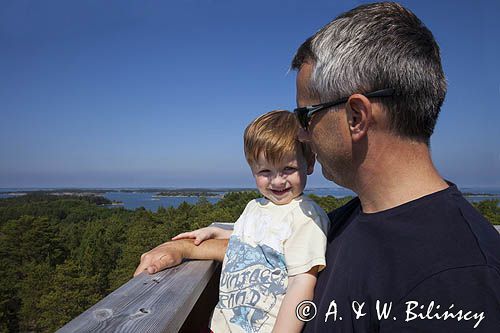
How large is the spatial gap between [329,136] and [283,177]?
0.46 meters

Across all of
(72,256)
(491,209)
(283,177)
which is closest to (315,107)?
(283,177)

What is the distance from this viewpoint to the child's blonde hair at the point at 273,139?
1917 millimetres

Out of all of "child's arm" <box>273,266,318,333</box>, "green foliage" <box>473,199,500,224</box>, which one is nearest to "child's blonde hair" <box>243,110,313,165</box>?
"child's arm" <box>273,266,318,333</box>

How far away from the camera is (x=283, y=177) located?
6.37 feet

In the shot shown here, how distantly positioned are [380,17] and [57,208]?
8803 cm

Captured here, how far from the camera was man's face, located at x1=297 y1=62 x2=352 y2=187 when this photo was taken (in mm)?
1481

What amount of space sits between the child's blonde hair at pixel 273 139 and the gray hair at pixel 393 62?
1.68 feet

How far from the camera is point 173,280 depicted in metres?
1.71

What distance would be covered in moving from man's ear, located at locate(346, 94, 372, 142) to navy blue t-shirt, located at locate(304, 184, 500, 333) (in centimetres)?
29

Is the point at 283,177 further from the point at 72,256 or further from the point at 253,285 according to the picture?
the point at 72,256

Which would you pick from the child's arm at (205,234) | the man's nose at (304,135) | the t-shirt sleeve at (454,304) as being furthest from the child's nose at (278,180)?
the t-shirt sleeve at (454,304)

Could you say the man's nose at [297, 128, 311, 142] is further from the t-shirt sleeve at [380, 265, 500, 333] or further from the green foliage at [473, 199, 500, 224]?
the green foliage at [473, 199, 500, 224]

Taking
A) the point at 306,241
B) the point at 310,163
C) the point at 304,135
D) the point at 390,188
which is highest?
the point at 304,135

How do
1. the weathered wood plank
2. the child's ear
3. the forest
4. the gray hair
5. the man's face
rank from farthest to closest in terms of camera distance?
the forest
the child's ear
the man's face
the gray hair
the weathered wood plank
